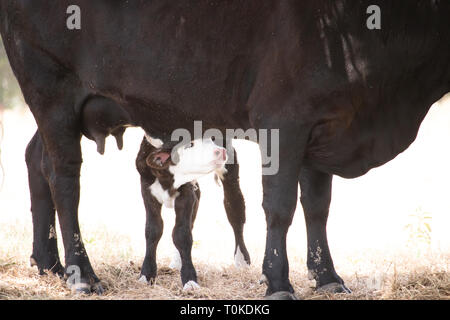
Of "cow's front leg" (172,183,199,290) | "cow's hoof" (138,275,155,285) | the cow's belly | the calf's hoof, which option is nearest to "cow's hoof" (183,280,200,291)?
"cow's front leg" (172,183,199,290)

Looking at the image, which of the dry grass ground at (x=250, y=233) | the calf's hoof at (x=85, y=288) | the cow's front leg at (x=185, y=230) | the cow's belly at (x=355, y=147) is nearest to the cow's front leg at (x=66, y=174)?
the calf's hoof at (x=85, y=288)

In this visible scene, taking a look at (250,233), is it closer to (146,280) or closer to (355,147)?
(146,280)

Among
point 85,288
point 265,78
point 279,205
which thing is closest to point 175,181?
point 85,288

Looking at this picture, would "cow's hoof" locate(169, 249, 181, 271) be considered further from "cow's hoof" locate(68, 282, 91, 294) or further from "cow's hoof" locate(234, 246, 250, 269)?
"cow's hoof" locate(68, 282, 91, 294)

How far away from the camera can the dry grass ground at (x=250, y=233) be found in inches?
231

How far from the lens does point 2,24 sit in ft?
21.0

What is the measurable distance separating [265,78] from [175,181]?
4.89ft

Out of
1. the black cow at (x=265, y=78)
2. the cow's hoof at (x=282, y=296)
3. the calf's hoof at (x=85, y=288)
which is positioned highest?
the black cow at (x=265, y=78)

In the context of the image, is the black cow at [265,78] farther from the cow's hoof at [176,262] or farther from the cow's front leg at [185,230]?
the cow's hoof at [176,262]

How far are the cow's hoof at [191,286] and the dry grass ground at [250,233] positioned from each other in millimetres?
58

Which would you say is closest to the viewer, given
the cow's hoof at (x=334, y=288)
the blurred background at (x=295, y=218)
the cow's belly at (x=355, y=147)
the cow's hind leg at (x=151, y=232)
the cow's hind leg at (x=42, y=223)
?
the cow's belly at (x=355, y=147)

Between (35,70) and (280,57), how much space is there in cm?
210
